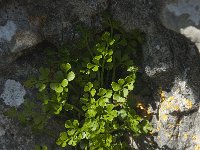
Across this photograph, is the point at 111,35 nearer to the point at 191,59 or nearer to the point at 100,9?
the point at 100,9

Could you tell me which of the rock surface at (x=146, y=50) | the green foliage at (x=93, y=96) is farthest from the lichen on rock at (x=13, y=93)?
the green foliage at (x=93, y=96)

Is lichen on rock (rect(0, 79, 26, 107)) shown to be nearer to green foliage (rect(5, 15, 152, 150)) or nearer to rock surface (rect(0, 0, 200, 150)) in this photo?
rock surface (rect(0, 0, 200, 150))

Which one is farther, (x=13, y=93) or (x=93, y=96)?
(x=13, y=93)

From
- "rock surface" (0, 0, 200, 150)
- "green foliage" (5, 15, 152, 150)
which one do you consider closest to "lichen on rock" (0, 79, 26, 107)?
"rock surface" (0, 0, 200, 150)

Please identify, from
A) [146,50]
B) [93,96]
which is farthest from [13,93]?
[146,50]

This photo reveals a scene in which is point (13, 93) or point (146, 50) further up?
point (146, 50)

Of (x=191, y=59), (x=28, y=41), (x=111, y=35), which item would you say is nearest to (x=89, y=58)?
(x=111, y=35)

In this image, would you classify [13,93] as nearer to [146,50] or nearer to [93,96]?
[93,96]
